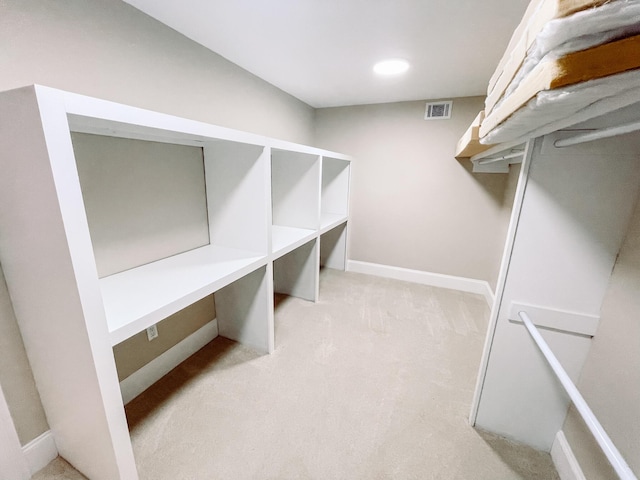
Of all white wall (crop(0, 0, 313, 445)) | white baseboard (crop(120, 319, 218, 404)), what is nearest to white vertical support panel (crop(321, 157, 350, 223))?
white wall (crop(0, 0, 313, 445))

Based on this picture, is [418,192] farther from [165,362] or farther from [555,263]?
[165,362]

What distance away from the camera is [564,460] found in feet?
3.81

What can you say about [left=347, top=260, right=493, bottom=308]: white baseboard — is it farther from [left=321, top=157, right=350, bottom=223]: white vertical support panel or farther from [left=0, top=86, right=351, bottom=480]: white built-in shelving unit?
[left=0, top=86, right=351, bottom=480]: white built-in shelving unit

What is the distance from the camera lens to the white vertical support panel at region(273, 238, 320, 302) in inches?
101

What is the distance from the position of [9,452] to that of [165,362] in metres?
0.69

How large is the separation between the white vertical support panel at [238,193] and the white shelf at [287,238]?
19 centimetres

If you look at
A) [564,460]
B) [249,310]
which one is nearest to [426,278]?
[564,460]

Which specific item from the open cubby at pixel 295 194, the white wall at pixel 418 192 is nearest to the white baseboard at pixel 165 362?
the open cubby at pixel 295 194

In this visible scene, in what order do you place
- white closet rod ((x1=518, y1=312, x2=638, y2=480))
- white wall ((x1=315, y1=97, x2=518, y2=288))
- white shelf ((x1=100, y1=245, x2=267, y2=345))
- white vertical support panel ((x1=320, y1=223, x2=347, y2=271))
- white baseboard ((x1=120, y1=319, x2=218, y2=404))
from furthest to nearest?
white vertical support panel ((x1=320, y1=223, x2=347, y2=271)) < white wall ((x1=315, y1=97, x2=518, y2=288)) < white baseboard ((x1=120, y1=319, x2=218, y2=404)) < white shelf ((x1=100, y1=245, x2=267, y2=345)) < white closet rod ((x1=518, y1=312, x2=638, y2=480))

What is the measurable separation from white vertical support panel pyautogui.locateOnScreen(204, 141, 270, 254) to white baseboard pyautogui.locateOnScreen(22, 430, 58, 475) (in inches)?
47.9

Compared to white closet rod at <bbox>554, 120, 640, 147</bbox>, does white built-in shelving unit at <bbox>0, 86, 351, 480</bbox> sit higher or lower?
lower

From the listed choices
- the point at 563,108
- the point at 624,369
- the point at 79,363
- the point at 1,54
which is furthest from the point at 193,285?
the point at 624,369

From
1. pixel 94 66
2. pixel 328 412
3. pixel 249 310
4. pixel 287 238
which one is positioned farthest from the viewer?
pixel 287 238

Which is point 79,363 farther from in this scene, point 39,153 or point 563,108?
point 563,108
